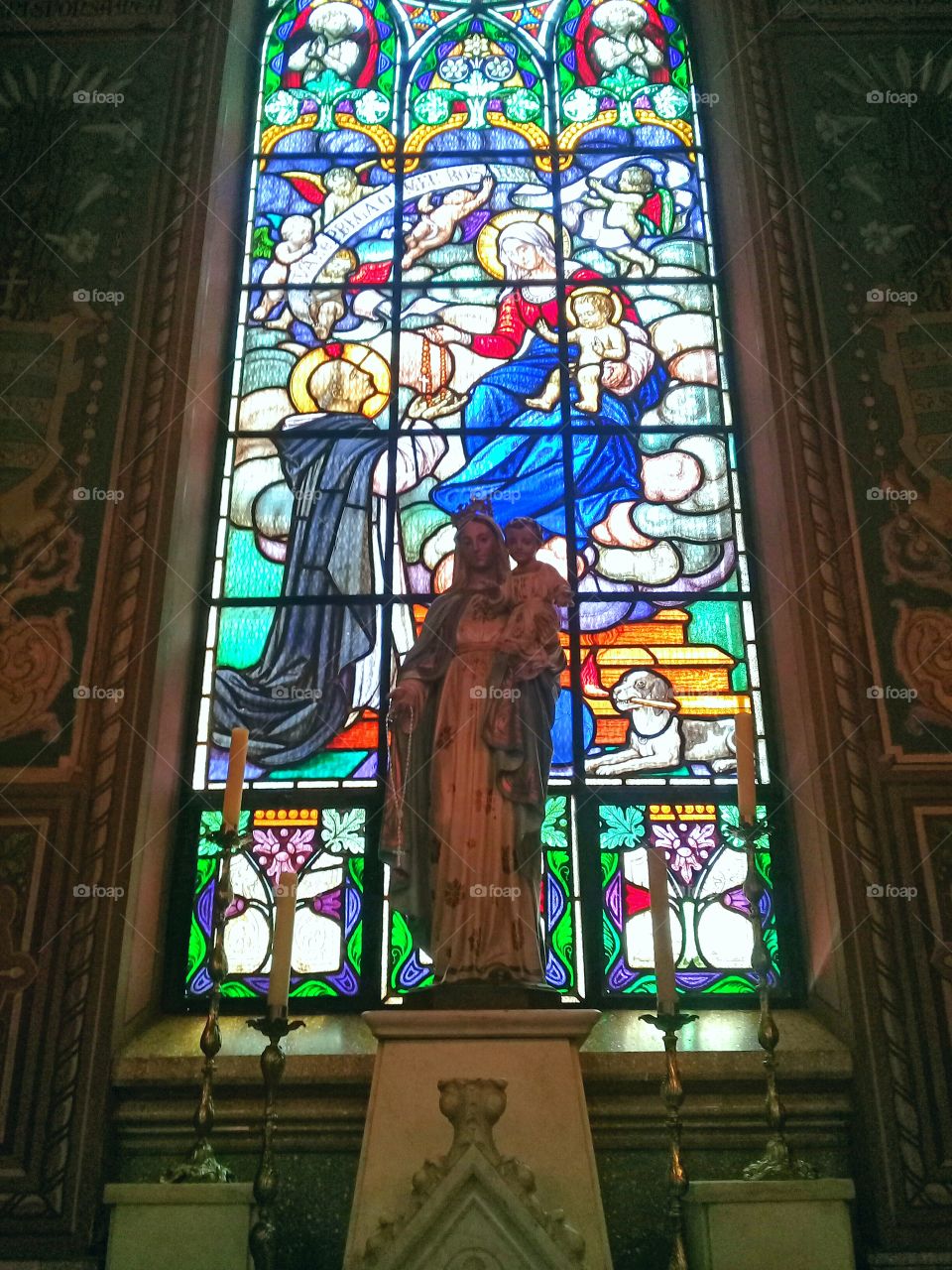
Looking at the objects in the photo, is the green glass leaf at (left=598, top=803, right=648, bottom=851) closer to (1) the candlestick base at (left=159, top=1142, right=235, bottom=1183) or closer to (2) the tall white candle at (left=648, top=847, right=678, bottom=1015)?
(2) the tall white candle at (left=648, top=847, right=678, bottom=1015)

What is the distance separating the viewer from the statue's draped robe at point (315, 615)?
5684mm

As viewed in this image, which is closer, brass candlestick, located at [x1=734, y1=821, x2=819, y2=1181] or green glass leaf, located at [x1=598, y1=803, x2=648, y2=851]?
brass candlestick, located at [x1=734, y1=821, x2=819, y2=1181]

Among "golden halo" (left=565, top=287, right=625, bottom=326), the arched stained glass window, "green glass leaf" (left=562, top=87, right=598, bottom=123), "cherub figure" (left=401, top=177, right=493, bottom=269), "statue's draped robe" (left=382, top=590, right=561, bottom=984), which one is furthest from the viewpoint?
"green glass leaf" (left=562, top=87, right=598, bottom=123)

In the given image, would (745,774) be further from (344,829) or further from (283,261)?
(283,261)

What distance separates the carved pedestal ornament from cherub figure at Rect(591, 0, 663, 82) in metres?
5.65

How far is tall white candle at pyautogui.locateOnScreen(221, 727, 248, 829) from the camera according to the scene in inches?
156

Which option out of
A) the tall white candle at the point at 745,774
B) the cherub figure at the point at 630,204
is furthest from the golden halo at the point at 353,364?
the tall white candle at the point at 745,774

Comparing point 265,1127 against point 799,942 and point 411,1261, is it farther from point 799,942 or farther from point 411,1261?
point 799,942

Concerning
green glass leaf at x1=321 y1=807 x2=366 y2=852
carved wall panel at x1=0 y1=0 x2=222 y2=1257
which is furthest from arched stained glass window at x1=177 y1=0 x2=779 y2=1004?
carved wall panel at x1=0 y1=0 x2=222 y2=1257

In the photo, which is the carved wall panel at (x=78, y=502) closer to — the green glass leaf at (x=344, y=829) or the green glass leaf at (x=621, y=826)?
the green glass leaf at (x=344, y=829)

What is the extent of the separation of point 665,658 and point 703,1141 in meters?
1.95

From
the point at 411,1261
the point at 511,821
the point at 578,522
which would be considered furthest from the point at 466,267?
the point at 411,1261

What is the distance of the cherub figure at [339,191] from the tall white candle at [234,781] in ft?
11.8

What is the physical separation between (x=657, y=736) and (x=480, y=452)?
1.53 m
